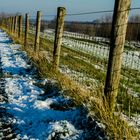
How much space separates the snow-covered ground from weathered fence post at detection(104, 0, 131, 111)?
54 centimetres

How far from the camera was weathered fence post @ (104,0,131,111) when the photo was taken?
6203 mm

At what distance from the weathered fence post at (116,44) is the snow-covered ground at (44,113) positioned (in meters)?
0.54

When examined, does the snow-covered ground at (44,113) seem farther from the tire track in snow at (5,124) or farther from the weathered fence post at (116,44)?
the weathered fence post at (116,44)

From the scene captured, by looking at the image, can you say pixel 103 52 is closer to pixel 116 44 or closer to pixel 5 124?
pixel 116 44

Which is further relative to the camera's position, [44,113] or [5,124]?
[44,113]

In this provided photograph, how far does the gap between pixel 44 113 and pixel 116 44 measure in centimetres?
174

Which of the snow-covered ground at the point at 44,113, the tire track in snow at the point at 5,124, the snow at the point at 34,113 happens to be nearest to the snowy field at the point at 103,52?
the snow-covered ground at the point at 44,113

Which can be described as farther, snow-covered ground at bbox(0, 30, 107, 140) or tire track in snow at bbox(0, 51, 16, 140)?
tire track in snow at bbox(0, 51, 16, 140)

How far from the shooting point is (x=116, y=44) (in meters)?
6.30

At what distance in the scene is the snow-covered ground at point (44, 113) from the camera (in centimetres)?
590

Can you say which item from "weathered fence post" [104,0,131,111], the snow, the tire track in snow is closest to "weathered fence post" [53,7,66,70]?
the snow

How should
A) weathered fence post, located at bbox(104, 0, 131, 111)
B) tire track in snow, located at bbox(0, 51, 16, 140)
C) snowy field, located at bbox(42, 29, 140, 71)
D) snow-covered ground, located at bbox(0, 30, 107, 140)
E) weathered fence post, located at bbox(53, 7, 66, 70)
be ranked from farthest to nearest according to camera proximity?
weathered fence post, located at bbox(53, 7, 66, 70) < snowy field, located at bbox(42, 29, 140, 71) < weathered fence post, located at bbox(104, 0, 131, 111) < tire track in snow, located at bbox(0, 51, 16, 140) < snow-covered ground, located at bbox(0, 30, 107, 140)

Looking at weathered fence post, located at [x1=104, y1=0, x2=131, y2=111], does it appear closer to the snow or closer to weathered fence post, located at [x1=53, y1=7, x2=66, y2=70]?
the snow

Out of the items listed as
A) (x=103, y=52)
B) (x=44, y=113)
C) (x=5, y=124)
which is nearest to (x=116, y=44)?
(x=44, y=113)
